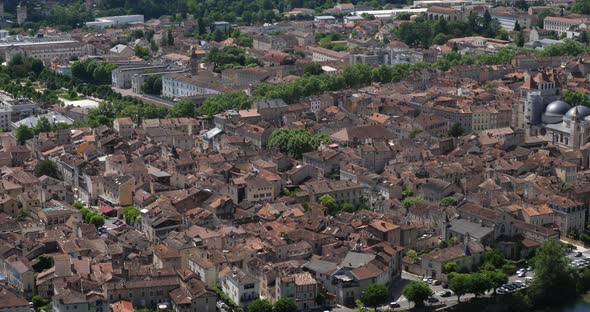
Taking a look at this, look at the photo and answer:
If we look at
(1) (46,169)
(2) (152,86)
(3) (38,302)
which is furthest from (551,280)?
(2) (152,86)

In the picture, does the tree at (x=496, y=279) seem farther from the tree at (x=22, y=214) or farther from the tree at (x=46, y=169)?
the tree at (x=46, y=169)

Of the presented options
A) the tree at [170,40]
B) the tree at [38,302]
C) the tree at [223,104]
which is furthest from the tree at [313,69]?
the tree at [38,302]

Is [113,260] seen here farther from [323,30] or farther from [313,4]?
[313,4]

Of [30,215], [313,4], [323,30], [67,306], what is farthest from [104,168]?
[313,4]

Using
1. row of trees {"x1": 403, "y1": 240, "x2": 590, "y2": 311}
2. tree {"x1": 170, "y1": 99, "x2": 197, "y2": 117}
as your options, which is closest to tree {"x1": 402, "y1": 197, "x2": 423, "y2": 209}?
row of trees {"x1": 403, "y1": 240, "x2": 590, "y2": 311}

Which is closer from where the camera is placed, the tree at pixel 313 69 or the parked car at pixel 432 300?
the parked car at pixel 432 300

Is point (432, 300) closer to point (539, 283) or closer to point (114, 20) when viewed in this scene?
point (539, 283)
